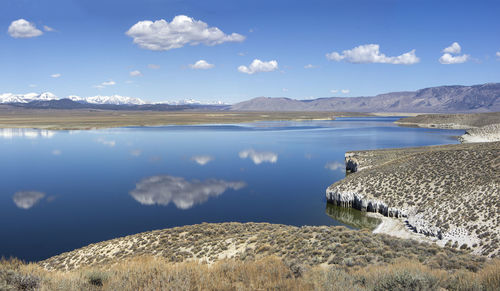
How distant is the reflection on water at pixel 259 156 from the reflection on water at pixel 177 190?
14.4 meters

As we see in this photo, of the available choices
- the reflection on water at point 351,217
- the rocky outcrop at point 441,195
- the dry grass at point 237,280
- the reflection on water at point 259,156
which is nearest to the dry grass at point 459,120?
the reflection on water at point 259,156

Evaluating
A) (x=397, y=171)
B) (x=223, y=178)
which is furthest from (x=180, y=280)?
(x=223, y=178)

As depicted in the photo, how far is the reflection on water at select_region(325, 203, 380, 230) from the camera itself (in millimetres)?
26016

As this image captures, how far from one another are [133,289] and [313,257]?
25.1ft

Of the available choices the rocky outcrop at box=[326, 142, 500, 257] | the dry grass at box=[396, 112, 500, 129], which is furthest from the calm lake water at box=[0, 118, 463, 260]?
the dry grass at box=[396, 112, 500, 129]

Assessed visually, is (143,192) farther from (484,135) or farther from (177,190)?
(484,135)

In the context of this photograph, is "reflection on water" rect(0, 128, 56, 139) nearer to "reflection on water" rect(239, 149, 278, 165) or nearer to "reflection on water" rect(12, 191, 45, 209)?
"reflection on water" rect(239, 149, 278, 165)

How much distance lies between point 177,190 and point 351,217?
56.1 feet

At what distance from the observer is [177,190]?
113 ft

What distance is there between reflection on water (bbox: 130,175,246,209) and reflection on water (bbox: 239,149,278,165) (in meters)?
14.4

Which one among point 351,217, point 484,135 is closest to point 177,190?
point 351,217

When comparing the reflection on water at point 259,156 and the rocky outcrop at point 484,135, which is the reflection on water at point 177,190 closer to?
the reflection on water at point 259,156

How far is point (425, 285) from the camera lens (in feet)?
25.8

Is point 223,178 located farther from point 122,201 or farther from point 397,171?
point 397,171
